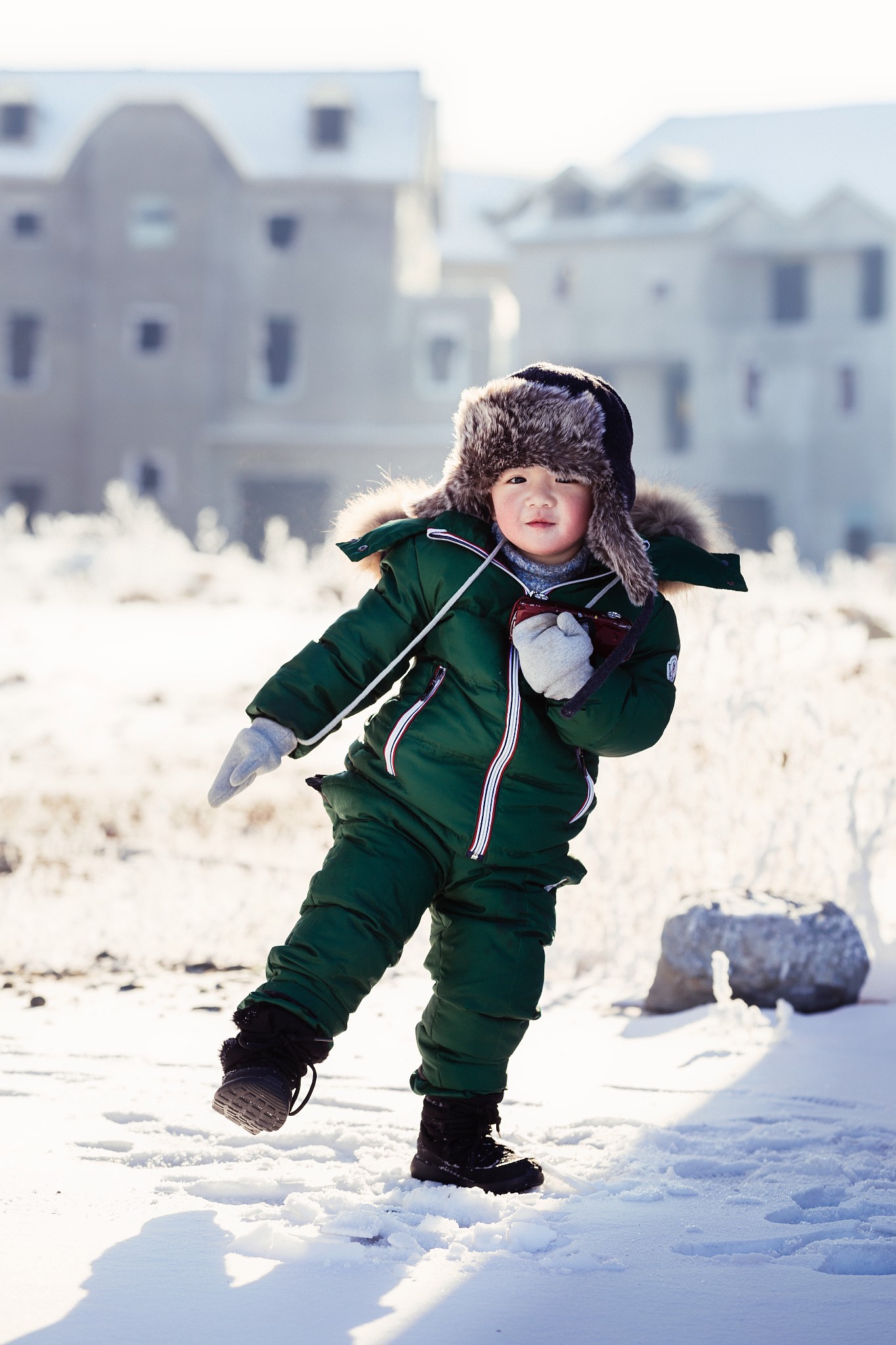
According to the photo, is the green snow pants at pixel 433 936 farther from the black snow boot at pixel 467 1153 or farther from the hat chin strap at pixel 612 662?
the hat chin strap at pixel 612 662

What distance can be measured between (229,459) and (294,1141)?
28.2 metres

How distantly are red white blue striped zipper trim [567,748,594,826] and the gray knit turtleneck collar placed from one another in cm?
32

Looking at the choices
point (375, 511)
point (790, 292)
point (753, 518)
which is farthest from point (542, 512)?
point (790, 292)

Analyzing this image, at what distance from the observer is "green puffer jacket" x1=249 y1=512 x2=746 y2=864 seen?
2.95 metres

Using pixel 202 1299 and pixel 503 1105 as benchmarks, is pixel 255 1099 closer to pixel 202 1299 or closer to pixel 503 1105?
pixel 202 1299

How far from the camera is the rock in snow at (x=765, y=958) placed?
14.5 ft

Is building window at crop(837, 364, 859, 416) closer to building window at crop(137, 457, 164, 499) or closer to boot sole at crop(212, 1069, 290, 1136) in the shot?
building window at crop(137, 457, 164, 499)

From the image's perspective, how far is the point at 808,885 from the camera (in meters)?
5.57

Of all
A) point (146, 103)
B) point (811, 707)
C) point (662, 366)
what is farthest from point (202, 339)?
point (811, 707)

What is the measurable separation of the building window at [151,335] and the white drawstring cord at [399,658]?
28656mm

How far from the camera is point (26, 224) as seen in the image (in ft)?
103

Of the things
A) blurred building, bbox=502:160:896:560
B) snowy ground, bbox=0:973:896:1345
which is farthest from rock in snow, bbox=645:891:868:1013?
blurred building, bbox=502:160:896:560

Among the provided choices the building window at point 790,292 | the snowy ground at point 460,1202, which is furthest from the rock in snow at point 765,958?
the building window at point 790,292

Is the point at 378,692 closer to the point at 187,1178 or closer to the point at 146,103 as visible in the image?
the point at 187,1178
